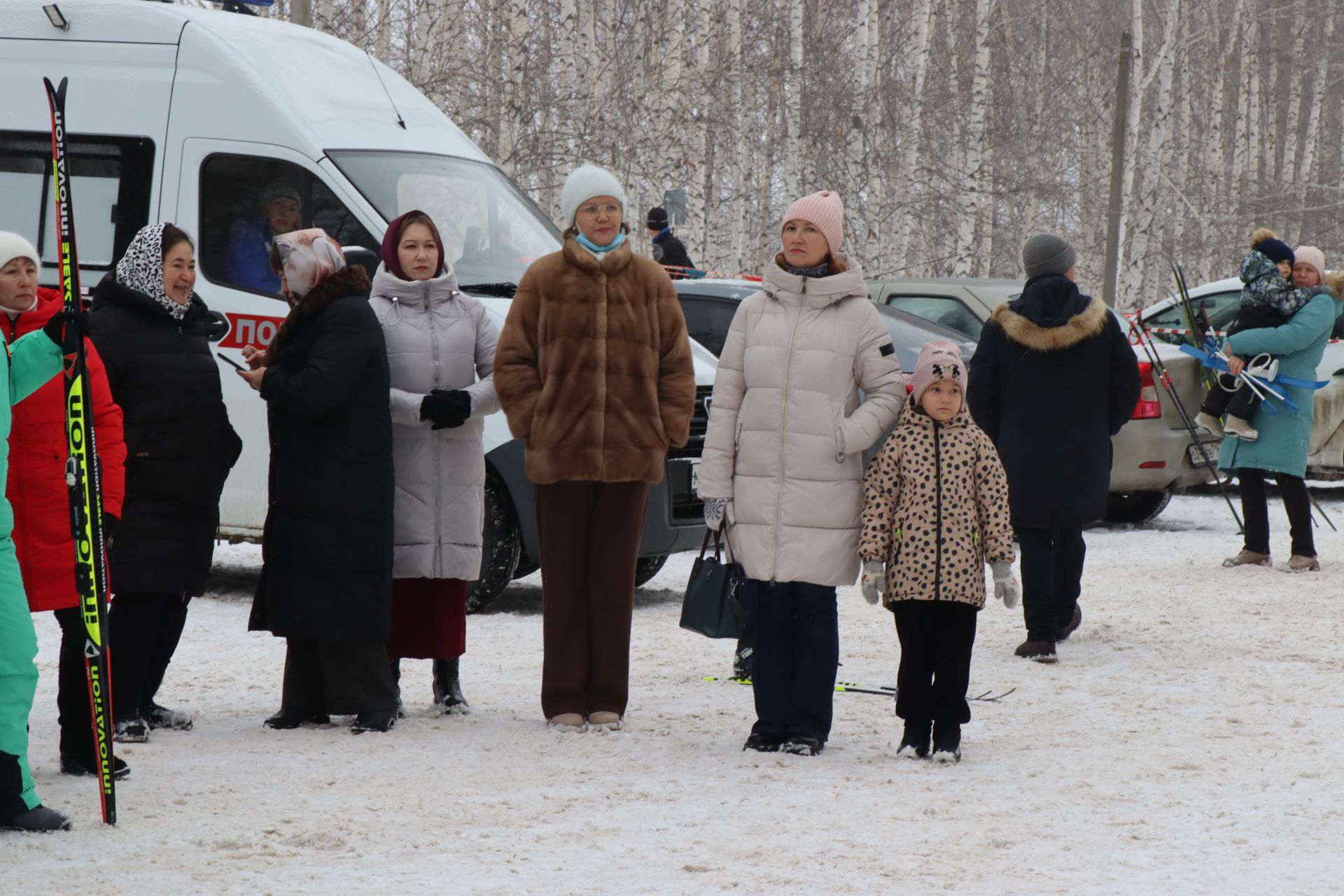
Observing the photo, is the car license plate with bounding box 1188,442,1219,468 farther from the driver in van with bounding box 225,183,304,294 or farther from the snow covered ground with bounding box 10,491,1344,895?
the driver in van with bounding box 225,183,304,294

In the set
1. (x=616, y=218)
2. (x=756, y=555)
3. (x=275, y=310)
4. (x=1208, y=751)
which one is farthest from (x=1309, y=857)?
(x=275, y=310)

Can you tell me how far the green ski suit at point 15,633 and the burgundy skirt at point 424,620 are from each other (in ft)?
5.84

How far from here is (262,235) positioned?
846 cm

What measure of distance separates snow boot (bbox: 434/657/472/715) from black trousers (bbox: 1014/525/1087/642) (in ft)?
8.37

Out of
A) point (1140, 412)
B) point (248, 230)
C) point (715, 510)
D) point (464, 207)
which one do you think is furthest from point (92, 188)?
point (1140, 412)

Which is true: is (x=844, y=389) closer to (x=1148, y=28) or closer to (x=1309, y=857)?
(x=1309, y=857)

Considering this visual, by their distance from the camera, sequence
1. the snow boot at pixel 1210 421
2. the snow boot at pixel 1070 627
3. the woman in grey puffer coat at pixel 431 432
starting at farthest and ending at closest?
the snow boot at pixel 1210 421 → the snow boot at pixel 1070 627 → the woman in grey puffer coat at pixel 431 432

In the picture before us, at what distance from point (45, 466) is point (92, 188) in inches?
154

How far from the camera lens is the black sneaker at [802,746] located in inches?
228

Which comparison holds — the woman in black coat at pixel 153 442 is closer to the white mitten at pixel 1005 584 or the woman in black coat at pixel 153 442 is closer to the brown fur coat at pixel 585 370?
the brown fur coat at pixel 585 370

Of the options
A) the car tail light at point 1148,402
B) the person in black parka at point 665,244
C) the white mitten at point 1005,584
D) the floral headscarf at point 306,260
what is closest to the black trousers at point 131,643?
the floral headscarf at point 306,260

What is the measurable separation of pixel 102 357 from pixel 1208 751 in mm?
3822

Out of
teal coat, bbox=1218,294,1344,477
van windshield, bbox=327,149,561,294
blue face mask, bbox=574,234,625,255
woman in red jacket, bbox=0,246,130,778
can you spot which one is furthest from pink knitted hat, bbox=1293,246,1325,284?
woman in red jacket, bbox=0,246,130,778

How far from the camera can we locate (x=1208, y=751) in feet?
19.4
